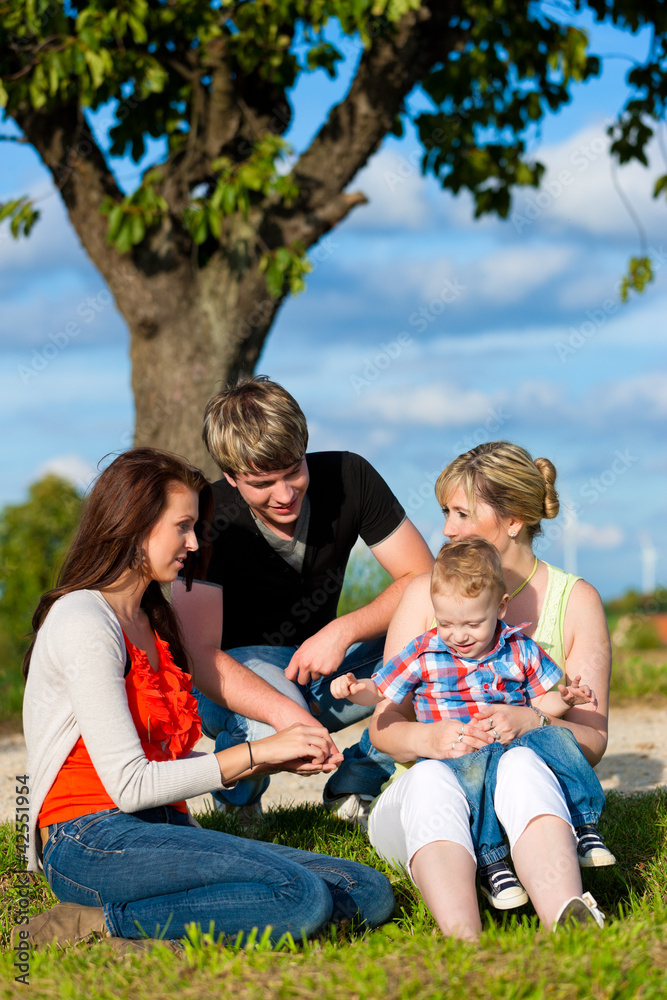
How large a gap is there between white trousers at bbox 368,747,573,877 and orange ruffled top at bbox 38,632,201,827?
2.28ft

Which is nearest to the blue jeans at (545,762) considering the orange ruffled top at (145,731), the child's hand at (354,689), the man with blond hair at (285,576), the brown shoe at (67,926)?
the child's hand at (354,689)

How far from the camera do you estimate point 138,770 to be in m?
2.60

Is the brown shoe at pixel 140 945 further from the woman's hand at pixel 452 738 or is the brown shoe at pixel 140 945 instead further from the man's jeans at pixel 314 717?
the man's jeans at pixel 314 717

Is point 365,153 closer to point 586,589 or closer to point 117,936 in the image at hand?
point 586,589

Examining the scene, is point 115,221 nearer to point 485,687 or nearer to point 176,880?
point 485,687

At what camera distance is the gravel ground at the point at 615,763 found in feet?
16.6

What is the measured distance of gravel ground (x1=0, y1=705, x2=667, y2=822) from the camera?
507 cm

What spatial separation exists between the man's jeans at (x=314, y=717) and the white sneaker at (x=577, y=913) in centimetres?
134

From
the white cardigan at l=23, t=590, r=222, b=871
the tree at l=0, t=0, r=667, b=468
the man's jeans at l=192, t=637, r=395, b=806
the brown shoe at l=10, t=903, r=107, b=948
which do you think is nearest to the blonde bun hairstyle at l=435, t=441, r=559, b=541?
the man's jeans at l=192, t=637, r=395, b=806

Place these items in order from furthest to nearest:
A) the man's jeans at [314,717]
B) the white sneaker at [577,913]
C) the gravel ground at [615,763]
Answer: the gravel ground at [615,763] < the man's jeans at [314,717] < the white sneaker at [577,913]

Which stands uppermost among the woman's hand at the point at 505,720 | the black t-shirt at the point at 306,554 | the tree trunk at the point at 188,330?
the tree trunk at the point at 188,330

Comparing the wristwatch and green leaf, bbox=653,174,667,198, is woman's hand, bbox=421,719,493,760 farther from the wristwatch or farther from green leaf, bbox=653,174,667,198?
green leaf, bbox=653,174,667,198

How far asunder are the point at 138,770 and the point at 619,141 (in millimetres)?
7252

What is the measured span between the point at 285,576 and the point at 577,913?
2.00 meters
